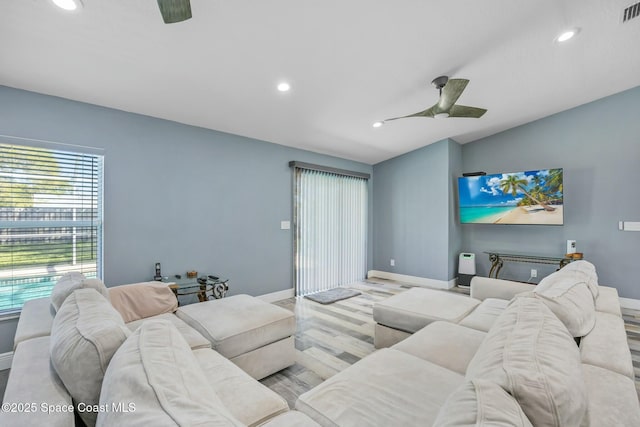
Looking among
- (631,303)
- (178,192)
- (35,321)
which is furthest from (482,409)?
(631,303)

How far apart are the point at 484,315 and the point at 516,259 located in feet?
9.53

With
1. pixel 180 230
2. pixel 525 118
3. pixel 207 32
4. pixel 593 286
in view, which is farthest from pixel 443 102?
pixel 180 230

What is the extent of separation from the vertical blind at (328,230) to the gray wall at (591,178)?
2.55 metres

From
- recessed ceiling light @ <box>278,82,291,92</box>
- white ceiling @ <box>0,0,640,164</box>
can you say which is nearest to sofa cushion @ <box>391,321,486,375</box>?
white ceiling @ <box>0,0,640,164</box>

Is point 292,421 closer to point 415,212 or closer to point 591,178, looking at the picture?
point 415,212

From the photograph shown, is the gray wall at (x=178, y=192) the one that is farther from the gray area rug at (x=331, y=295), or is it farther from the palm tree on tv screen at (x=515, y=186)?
the palm tree on tv screen at (x=515, y=186)

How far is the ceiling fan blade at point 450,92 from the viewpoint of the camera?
2.60 meters

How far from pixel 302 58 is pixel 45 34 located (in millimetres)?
1778

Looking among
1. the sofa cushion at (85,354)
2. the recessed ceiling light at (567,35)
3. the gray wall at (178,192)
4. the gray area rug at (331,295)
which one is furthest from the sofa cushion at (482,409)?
the gray area rug at (331,295)

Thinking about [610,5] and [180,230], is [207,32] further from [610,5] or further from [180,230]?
[610,5]

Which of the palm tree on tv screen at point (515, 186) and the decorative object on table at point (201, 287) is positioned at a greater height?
the palm tree on tv screen at point (515, 186)

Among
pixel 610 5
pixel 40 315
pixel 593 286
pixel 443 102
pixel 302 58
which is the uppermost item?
pixel 610 5

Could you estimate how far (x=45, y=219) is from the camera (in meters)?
2.57

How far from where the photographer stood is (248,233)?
13.0 ft
